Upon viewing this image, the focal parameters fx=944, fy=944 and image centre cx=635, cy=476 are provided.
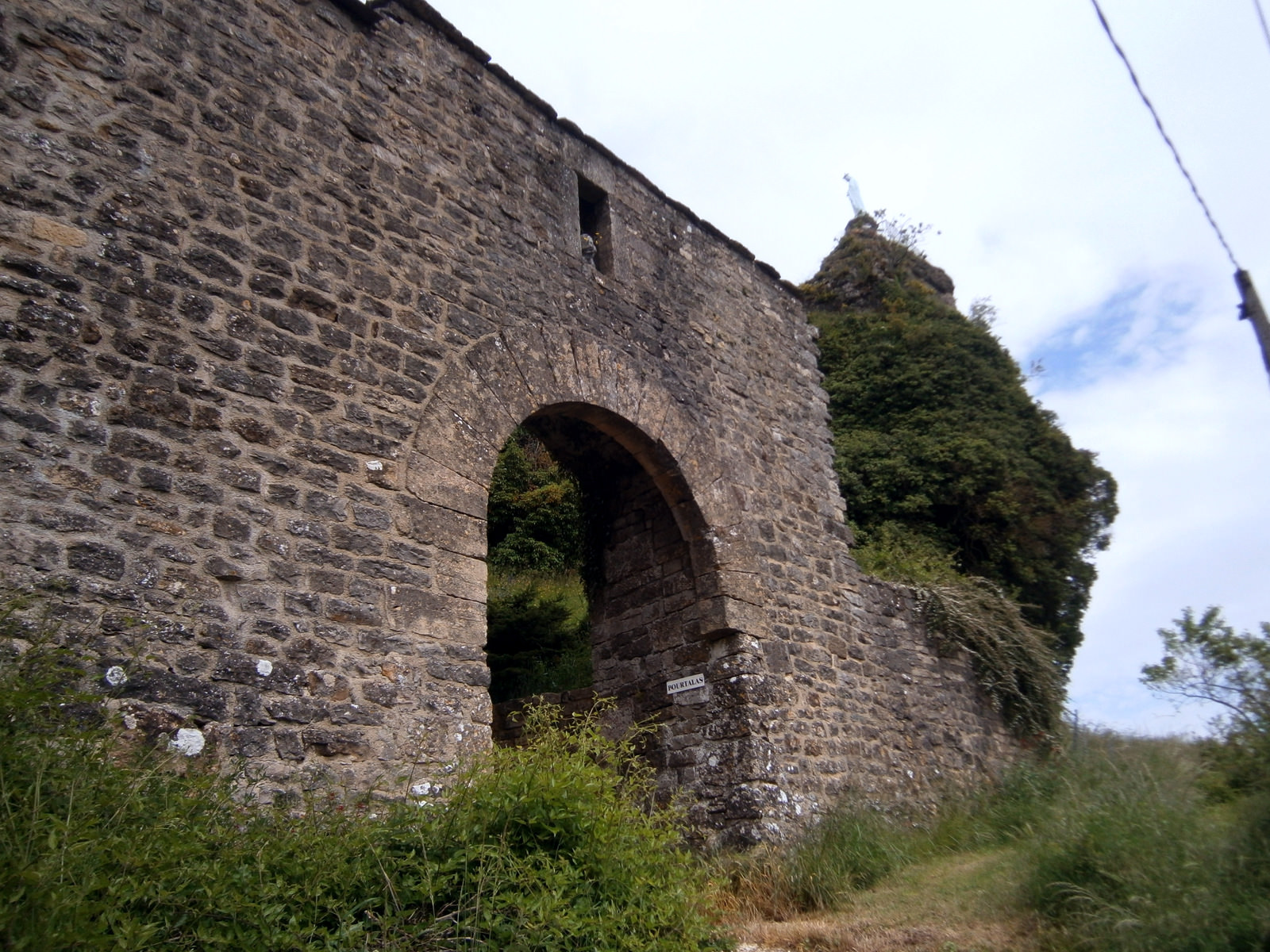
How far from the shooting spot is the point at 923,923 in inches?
183

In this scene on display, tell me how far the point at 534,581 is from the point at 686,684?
26.4 feet

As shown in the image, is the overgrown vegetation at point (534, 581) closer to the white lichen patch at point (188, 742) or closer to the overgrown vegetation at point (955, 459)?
the overgrown vegetation at point (955, 459)

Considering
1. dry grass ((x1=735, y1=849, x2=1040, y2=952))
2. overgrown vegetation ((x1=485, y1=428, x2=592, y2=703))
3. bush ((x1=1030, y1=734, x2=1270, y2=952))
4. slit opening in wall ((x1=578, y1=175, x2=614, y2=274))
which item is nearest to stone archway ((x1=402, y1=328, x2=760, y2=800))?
overgrown vegetation ((x1=485, y1=428, x2=592, y2=703))

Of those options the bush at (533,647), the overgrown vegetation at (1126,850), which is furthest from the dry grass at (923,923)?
the bush at (533,647)

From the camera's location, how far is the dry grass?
4.31 meters

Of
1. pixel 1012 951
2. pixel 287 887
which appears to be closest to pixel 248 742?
pixel 287 887

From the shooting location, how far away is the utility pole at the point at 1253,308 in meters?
4.56

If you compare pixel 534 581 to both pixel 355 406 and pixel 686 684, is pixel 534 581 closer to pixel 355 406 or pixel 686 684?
pixel 686 684

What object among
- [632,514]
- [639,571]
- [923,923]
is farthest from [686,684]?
[923,923]

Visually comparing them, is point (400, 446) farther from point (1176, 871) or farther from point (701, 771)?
point (1176, 871)

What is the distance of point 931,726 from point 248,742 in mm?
6233

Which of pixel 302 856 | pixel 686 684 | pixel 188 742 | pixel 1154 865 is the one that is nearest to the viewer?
pixel 302 856

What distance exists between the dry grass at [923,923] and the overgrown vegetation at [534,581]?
144 inches

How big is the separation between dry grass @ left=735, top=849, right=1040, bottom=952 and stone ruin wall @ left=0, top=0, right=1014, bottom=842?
41.6 inches
